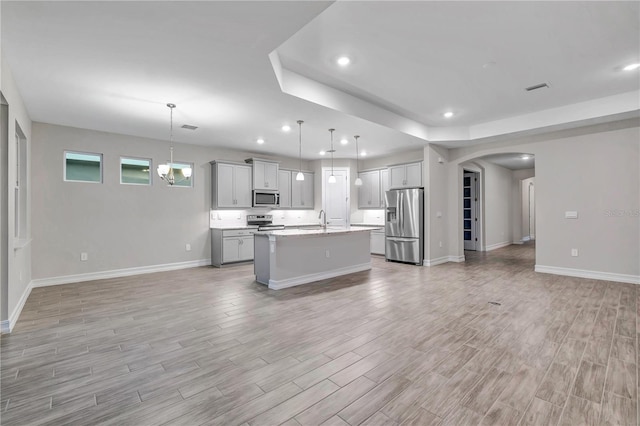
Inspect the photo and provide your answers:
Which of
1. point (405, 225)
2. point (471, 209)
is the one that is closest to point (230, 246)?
point (405, 225)

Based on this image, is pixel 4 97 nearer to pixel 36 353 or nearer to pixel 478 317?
pixel 36 353

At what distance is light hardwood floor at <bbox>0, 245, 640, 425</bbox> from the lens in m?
1.87

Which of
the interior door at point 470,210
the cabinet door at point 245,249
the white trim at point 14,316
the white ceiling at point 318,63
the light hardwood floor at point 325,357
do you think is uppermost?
the white ceiling at point 318,63

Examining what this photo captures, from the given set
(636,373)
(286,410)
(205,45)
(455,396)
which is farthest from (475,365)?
(205,45)

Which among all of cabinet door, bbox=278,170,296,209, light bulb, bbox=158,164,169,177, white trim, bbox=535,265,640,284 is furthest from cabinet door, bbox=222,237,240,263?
white trim, bbox=535,265,640,284

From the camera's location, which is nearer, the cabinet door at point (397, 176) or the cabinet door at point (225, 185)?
the cabinet door at point (225, 185)

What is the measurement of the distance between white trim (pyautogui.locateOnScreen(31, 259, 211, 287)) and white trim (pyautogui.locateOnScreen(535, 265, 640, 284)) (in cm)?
713

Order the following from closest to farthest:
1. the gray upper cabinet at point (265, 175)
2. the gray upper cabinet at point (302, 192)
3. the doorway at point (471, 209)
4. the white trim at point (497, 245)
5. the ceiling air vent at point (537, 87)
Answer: the ceiling air vent at point (537, 87)
the gray upper cabinet at point (265, 175)
the gray upper cabinet at point (302, 192)
the doorway at point (471, 209)
the white trim at point (497, 245)

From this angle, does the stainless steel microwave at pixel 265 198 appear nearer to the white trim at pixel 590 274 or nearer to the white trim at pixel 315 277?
the white trim at pixel 315 277

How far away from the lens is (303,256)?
512 cm

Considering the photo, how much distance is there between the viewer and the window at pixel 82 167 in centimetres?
533

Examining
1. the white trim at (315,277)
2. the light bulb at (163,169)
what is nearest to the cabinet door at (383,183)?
the white trim at (315,277)

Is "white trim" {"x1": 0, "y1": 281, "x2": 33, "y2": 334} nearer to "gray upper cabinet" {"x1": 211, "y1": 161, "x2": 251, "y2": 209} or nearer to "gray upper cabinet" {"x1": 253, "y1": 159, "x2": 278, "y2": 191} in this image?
"gray upper cabinet" {"x1": 211, "y1": 161, "x2": 251, "y2": 209}

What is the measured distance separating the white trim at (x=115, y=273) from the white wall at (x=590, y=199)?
7.28 metres
